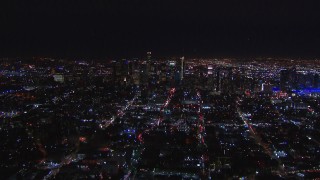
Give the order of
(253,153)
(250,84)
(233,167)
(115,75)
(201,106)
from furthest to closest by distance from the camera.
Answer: (115,75) → (250,84) → (201,106) → (253,153) → (233,167)

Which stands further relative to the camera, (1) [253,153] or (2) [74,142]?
(2) [74,142]

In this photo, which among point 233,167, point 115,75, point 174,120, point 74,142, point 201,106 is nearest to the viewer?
point 233,167

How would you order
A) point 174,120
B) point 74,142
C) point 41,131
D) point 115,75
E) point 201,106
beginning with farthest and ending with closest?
point 115,75
point 201,106
point 174,120
point 41,131
point 74,142

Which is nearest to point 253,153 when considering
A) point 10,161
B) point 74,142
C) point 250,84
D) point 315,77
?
point 74,142

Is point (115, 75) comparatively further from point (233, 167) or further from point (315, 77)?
point (233, 167)

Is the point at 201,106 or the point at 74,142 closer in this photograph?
the point at 74,142

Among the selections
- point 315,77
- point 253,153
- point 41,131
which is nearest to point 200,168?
point 253,153

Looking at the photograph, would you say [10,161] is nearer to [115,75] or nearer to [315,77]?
[115,75]

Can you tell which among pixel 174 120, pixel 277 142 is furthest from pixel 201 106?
pixel 277 142

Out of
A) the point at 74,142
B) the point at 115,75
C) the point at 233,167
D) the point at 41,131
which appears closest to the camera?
the point at 233,167
